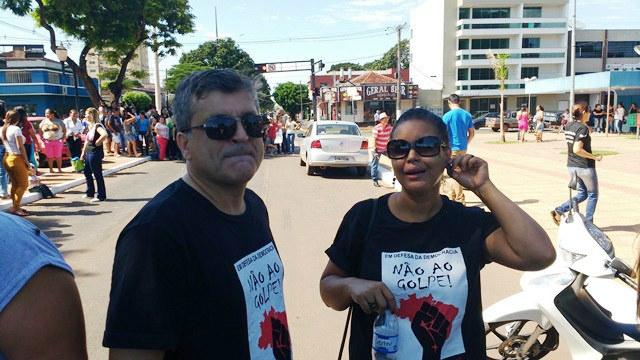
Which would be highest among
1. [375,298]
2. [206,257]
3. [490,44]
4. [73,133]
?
[490,44]

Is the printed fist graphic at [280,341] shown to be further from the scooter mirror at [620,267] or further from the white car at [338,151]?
the white car at [338,151]

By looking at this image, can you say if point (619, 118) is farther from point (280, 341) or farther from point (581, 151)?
point (280, 341)

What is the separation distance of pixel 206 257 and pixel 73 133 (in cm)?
1498

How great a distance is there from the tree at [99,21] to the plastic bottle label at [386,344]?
22031 millimetres

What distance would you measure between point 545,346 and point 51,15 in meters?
23.0

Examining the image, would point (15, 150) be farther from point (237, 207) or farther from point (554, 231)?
point (554, 231)

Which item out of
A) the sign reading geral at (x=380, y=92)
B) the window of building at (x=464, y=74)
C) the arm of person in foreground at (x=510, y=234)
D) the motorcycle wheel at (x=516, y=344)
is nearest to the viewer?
the arm of person in foreground at (x=510, y=234)

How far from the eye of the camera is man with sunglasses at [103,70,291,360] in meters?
1.36

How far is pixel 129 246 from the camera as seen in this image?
1.39 meters

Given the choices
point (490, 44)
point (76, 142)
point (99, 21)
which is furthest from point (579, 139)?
point (490, 44)

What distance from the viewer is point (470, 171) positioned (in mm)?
2037

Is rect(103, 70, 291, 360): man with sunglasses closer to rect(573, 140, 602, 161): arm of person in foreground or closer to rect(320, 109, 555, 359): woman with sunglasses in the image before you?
rect(320, 109, 555, 359): woman with sunglasses

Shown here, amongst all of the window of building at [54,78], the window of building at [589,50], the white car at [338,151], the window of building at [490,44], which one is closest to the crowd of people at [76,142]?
the white car at [338,151]

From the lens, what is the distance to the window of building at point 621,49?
56.5 meters
